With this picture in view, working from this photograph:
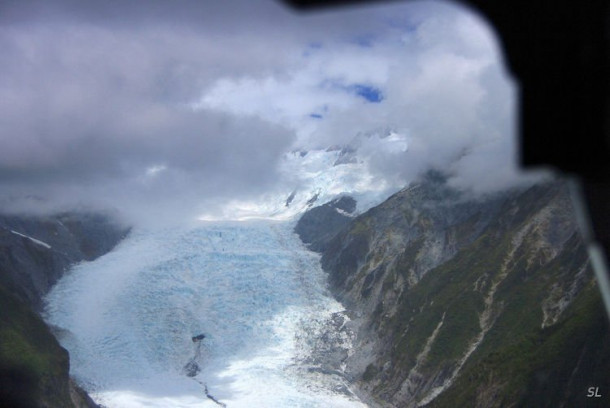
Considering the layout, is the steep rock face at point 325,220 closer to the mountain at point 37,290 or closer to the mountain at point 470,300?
the mountain at point 470,300

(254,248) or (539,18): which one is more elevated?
Answer: (539,18)

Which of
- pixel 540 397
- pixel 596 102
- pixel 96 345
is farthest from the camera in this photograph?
pixel 96 345

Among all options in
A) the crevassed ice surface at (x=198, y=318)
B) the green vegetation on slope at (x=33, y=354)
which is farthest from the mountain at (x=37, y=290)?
the crevassed ice surface at (x=198, y=318)

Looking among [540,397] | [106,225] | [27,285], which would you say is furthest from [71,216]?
[540,397]

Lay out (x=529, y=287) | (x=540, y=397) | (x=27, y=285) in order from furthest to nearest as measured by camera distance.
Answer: (x=27, y=285)
(x=529, y=287)
(x=540, y=397)

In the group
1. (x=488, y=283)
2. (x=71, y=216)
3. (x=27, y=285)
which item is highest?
(x=488, y=283)

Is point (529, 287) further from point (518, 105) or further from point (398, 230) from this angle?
Answer: point (518, 105)
